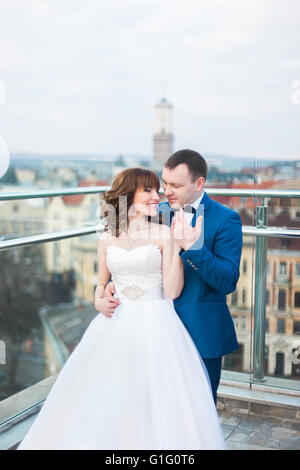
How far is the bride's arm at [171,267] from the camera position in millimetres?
1768

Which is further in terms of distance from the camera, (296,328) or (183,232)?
(296,328)

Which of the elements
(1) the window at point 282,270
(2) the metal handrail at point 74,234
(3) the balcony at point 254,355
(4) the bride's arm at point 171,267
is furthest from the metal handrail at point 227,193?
(4) the bride's arm at point 171,267

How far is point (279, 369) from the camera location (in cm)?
269

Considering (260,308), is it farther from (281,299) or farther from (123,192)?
(123,192)

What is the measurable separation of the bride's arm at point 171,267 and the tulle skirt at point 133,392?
93 mm

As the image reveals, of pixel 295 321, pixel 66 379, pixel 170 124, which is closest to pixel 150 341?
pixel 66 379

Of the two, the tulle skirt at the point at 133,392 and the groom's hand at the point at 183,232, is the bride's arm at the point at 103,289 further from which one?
the groom's hand at the point at 183,232

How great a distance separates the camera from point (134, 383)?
1.75 meters

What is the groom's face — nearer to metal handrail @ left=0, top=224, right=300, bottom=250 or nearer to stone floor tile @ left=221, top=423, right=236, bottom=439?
metal handrail @ left=0, top=224, right=300, bottom=250

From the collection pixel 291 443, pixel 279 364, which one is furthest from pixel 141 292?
pixel 279 364

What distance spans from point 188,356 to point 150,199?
1.88 ft

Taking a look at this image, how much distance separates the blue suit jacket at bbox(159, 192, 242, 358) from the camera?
173 cm

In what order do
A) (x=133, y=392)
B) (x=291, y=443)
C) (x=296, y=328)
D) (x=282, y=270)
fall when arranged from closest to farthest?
1. (x=133, y=392)
2. (x=291, y=443)
3. (x=296, y=328)
4. (x=282, y=270)

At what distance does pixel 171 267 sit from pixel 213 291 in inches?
6.8
